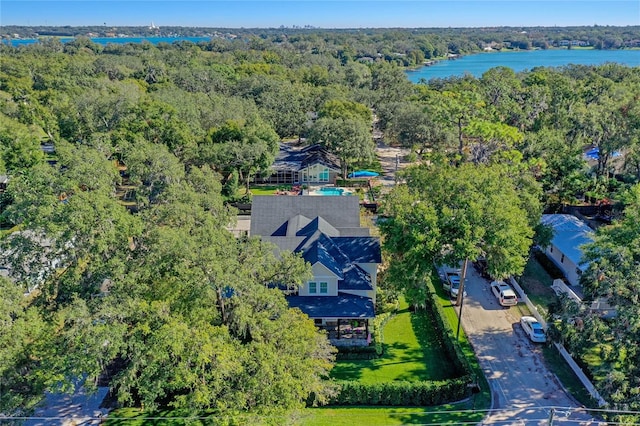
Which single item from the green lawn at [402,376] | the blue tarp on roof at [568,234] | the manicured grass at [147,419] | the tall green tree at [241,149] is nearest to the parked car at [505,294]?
the green lawn at [402,376]

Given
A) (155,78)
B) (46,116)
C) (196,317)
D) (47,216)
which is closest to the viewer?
(196,317)

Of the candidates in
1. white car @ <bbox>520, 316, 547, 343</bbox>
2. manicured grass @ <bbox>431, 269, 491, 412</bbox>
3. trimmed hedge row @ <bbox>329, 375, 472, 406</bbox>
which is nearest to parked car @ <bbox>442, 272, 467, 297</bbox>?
manicured grass @ <bbox>431, 269, 491, 412</bbox>

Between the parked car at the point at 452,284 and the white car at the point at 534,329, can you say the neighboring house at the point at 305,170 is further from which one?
the white car at the point at 534,329

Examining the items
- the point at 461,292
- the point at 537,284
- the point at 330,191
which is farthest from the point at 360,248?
the point at 330,191

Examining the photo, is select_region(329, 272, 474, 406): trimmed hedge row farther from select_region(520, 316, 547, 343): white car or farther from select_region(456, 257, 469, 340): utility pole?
select_region(520, 316, 547, 343): white car

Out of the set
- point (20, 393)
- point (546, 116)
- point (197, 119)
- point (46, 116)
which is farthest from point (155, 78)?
point (20, 393)

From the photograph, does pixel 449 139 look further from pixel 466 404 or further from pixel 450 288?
pixel 466 404

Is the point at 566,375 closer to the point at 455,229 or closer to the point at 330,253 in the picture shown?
the point at 455,229
